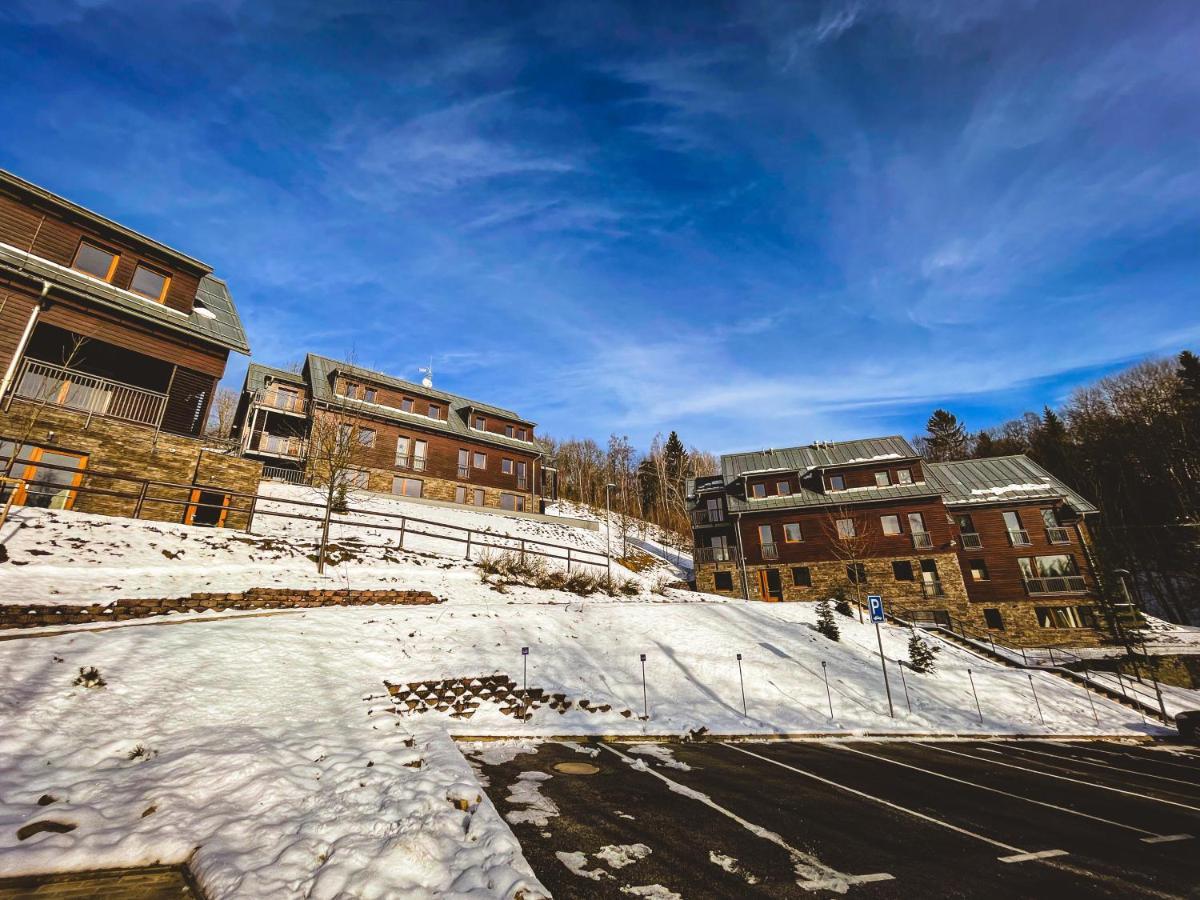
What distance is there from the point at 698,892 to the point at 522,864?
1.84 metres

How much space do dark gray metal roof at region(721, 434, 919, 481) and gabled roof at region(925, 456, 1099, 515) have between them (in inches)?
127

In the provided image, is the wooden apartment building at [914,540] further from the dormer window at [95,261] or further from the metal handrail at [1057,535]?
the dormer window at [95,261]

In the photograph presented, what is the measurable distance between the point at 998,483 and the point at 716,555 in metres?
22.9

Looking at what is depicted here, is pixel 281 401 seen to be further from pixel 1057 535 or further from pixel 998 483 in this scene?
pixel 1057 535

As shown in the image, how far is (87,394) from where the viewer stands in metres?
17.1

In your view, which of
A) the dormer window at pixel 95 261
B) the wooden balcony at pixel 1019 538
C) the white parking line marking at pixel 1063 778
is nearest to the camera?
the white parking line marking at pixel 1063 778

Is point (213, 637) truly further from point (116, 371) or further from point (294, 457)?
point (294, 457)

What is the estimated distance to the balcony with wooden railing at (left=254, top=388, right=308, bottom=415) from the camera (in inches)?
1352

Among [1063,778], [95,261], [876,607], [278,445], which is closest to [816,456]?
[876,607]

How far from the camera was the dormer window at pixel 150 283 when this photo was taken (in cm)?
2033

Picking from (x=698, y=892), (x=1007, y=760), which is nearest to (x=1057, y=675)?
(x=1007, y=760)

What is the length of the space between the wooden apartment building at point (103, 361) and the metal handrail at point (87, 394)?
4cm

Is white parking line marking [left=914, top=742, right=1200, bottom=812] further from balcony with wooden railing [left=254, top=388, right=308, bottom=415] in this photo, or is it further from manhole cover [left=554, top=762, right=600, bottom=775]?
balcony with wooden railing [left=254, top=388, right=308, bottom=415]

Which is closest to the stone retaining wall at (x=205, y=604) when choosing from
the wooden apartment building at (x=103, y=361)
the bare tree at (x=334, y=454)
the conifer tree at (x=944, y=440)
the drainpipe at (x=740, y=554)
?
the bare tree at (x=334, y=454)
